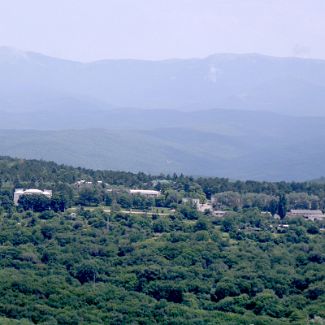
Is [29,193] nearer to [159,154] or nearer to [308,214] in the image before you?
[308,214]

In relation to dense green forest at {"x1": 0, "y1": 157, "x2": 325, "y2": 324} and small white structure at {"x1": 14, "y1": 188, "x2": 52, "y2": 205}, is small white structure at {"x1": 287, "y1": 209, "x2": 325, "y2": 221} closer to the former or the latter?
dense green forest at {"x1": 0, "y1": 157, "x2": 325, "y2": 324}

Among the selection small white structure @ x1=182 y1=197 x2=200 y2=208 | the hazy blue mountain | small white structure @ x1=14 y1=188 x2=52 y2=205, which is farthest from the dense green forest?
the hazy blue mountain

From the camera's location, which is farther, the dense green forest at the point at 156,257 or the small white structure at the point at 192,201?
the small white structure at the point at 192,201

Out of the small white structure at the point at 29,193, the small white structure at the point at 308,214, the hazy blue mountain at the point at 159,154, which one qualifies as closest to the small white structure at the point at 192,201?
the small white structure at the point at 308,214

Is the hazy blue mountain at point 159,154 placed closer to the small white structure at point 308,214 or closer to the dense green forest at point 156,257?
the dense green forest at point 156,257

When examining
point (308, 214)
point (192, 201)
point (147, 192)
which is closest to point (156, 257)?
point (192, 201)

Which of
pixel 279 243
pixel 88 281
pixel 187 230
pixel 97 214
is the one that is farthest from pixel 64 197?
pixel 88 281

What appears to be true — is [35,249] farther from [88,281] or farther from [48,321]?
[48,321]
